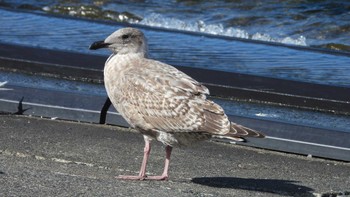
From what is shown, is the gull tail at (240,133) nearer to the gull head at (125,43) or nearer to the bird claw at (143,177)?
the bird claw at (143,177)

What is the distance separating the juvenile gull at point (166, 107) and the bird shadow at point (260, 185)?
0.26 m

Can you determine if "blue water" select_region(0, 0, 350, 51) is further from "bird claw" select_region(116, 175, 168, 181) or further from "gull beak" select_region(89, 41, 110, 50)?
"bird claw" select_region(116, 175, 168, 181)

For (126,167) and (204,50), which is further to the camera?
(204,50)

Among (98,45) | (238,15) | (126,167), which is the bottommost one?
(126,167)

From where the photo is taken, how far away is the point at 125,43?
18.8 ft

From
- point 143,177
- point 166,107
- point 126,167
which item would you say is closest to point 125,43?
point 166,107

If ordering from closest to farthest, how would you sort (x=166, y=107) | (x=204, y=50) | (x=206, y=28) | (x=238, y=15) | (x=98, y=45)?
(x=166, y=107)
(x=98, y=45)
(x=204, y=50)
(x=206, y=28)
(x=238, y=15)

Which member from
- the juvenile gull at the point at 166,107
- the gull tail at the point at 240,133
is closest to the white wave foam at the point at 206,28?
the juvenile gull at the point at 166,107

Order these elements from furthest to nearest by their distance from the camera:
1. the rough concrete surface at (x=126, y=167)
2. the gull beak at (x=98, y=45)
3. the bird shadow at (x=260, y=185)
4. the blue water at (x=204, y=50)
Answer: the blue water at (x=204, y=50)
the gull beak at (x=98, y=45)
the bird shadow at (x=260, y=185)
the rough concrete surface at (x=126, y=167)

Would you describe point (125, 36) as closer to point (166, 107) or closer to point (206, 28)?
point (166, 107)

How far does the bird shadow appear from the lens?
5355 millimetres

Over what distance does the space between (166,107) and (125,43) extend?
0.58 m

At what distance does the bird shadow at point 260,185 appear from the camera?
536 centimetres

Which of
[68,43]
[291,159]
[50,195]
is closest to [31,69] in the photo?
[68,43]
